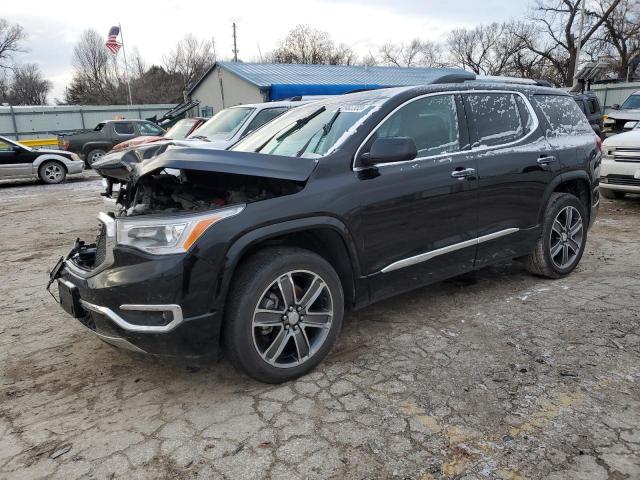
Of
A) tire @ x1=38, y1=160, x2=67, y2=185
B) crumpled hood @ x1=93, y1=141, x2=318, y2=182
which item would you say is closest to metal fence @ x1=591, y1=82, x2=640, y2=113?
tire @ x1=38, y1=160, x2=67, y2=185

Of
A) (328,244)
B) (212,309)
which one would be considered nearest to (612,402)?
(328,244)

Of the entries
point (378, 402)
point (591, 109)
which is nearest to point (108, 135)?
point (591, 109)

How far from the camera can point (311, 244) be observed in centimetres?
325

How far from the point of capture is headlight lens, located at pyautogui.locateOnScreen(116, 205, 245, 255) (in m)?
2.66

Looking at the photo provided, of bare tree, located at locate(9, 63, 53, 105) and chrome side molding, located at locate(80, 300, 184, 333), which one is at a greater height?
bare tree, located at locate(9, 63, 53, 105)

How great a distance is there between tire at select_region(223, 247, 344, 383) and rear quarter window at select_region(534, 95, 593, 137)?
279cm

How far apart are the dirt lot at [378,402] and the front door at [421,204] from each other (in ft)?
1.65

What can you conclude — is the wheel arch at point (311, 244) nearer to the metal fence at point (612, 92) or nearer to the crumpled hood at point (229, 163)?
the crumpled hood at point (229, 163)

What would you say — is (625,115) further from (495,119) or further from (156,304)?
(156,304)

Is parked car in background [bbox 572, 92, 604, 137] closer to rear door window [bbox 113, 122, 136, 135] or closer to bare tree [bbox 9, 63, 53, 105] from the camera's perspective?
rear door window [bbox 113, 122, 136, 135]

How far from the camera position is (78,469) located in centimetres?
237

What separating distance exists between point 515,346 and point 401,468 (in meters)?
1.53

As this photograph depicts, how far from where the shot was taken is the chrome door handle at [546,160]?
4.31 meters

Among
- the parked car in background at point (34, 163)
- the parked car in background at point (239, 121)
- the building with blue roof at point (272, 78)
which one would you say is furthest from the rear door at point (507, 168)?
the building with blue roof at point (272, 78)
